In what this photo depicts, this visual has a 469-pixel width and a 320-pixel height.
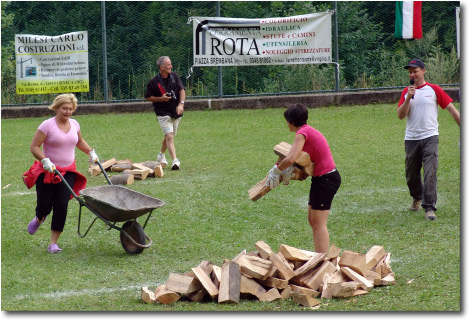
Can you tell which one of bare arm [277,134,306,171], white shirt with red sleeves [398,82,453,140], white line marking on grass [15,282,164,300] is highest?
white shirt with red sleeves [398,82,453,140]

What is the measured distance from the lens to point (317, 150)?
6.80 m

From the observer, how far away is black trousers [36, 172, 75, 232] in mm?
8094

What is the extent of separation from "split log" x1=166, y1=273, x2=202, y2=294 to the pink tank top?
2.44 metres

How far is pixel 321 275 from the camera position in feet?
20.3

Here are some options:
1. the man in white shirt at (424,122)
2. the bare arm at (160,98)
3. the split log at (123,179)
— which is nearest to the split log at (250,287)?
the man in white shirt at (424,122)

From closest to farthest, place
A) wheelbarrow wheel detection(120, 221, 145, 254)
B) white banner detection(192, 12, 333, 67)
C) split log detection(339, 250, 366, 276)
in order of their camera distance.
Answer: split log detection(339, 250, 366, 276)
wheelbarrow wheel detection(120, 221, 145, 254)
white banner detection(192, 12, 333, 67)

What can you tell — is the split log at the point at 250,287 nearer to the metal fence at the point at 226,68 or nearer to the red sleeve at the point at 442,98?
the red sleeve at the point at 442,98

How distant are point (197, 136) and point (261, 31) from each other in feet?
12.6

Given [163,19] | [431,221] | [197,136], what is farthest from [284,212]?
[163,19]

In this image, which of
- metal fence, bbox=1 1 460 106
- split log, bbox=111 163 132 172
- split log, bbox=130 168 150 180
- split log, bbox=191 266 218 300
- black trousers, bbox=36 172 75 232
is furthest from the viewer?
metal fence, bbox=1 1 460 106

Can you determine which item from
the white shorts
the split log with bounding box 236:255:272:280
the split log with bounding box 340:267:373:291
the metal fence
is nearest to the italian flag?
the metal fence

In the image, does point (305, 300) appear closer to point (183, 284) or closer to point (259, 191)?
point (183, 284)

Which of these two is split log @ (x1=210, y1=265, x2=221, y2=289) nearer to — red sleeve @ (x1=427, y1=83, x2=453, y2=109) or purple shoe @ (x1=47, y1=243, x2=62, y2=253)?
purple shoe @ (x1=47, y1=243, x2=62, y2=253)

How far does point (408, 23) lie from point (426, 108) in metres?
9.89
